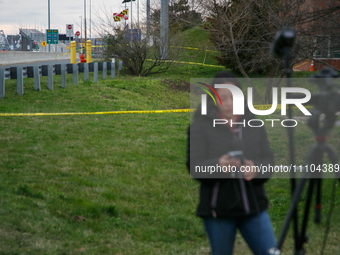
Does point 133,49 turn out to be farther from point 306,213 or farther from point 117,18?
point 306,213

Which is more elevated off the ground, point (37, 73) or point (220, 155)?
point (37, 73)

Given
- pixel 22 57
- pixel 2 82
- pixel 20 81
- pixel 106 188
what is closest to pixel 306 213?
pixel 106 188

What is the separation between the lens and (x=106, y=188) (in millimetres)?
6250

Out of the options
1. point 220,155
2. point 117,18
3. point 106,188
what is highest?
point 117,18

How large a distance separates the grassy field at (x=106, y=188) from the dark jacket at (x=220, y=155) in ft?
7.12

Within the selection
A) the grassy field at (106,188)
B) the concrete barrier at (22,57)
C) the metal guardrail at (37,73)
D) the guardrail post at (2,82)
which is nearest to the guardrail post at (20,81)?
the metal guardrail at (37,73)

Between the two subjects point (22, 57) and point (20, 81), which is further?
point (22, 57)

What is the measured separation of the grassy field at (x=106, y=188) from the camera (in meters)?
4.60

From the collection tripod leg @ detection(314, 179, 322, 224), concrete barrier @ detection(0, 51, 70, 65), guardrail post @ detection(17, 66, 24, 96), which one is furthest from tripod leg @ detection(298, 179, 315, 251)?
concrete barrier @ detection(0, 51, 70, 65)

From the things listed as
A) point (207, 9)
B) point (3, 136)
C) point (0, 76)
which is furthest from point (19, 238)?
point (207, 9)

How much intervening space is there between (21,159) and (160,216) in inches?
128

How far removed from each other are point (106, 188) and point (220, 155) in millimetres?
3932

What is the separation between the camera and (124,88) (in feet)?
60.2

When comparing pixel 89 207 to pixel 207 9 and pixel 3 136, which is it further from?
pixel 207 9
